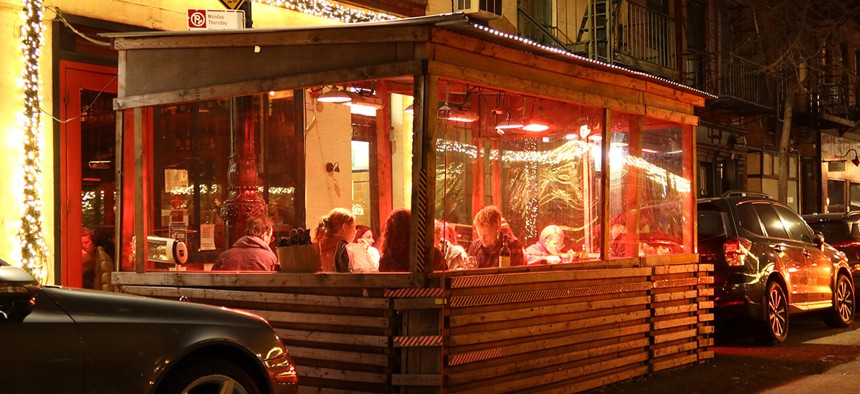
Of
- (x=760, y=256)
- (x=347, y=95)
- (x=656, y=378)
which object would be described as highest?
(x=347, y=95)

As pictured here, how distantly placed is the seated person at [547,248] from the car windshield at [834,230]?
753cm

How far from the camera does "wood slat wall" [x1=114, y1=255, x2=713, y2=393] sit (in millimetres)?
7480

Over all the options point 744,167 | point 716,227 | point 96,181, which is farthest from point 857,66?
point 96,181

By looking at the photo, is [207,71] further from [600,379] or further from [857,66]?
[857,66]

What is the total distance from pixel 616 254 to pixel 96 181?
17.8ft

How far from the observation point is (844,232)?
16.2 metres

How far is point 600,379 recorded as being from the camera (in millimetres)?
Result: 9156

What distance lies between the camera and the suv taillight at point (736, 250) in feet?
40.1

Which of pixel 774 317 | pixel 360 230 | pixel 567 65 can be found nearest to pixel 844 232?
pixel 774 317

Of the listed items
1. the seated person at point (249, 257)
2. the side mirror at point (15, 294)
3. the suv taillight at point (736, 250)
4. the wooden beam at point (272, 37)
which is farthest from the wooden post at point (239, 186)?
the side mirror at point (15, 294)

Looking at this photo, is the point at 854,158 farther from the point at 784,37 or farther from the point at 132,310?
the point at 132,310

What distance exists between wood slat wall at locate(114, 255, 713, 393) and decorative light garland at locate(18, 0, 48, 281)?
4.98 ft

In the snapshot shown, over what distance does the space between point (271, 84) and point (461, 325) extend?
7.94ft

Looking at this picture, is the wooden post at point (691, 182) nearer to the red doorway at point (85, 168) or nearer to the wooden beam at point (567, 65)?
the wooden beam at point (567, 65)
